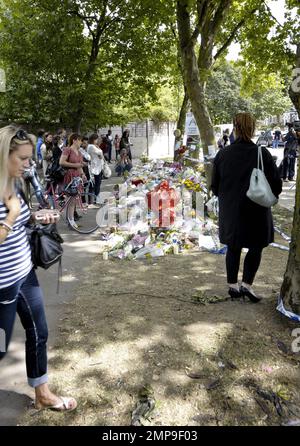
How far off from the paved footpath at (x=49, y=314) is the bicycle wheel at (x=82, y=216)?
Result: 198 mm

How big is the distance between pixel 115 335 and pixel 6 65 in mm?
17035

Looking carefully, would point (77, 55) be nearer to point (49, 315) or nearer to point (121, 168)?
point (121, 168)

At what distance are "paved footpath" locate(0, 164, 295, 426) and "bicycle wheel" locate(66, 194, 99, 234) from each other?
0.20 meters

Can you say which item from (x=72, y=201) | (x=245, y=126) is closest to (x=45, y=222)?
(x=245, y=126)

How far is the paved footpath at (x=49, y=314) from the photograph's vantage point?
297 cm

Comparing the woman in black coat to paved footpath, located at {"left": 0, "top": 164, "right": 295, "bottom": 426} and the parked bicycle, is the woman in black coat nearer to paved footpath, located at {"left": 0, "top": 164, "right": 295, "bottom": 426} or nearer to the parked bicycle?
paved footpath, located at {"left": 0, "top": 164, "right": 295, "bottom": 426}

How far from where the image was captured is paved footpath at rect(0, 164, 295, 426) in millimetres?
2974

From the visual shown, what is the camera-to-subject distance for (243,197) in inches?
159

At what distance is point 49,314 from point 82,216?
4.99 m

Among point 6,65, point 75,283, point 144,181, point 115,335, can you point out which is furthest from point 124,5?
point 115,335

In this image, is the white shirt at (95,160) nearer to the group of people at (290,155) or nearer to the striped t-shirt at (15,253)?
the group of people at (290,155)

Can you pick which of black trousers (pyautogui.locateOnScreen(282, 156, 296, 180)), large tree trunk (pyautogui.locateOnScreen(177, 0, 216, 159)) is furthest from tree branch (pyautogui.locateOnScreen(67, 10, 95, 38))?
black trousers (pyautogui.locateOnScreen(282, 156, 296, 180))

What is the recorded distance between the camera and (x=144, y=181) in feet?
32.3
